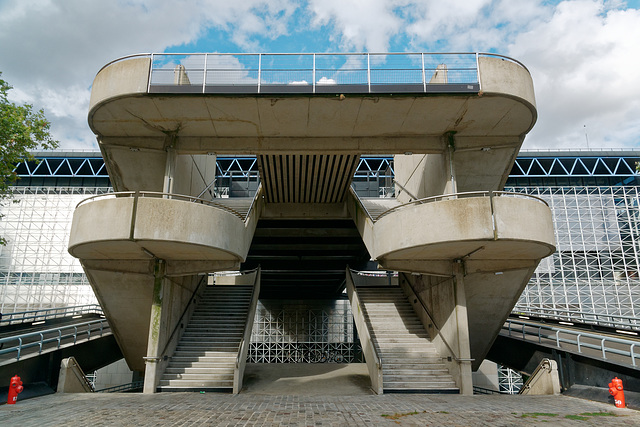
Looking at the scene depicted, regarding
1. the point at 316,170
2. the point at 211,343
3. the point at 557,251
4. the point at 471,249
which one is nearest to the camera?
the point at 471,249

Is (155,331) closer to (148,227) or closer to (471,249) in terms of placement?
(148,227)

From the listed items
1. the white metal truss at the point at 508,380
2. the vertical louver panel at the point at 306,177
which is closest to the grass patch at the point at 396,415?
the vertical louver panel at the point at 306,177

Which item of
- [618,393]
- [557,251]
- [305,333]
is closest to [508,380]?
[557,251]

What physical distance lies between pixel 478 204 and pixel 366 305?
8.19 metres

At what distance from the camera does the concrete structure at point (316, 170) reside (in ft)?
37.6

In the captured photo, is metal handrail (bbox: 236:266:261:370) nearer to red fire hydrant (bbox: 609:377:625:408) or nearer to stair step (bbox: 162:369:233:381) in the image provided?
stair step (bbox: 162:369:233:381)

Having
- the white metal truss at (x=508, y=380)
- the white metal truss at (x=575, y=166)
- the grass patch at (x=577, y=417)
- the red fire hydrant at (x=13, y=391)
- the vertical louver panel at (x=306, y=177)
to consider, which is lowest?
the white metal truss at (x=508, y=380)

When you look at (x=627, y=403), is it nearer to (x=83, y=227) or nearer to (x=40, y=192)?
(x=83, y=227)

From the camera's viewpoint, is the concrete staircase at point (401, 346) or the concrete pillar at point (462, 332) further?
the concrete staircase at point (401, 346)

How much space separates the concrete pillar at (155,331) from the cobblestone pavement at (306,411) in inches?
82.7

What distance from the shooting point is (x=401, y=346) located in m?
15.3

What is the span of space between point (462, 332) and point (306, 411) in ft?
22.8

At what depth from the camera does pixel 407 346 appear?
603 inches

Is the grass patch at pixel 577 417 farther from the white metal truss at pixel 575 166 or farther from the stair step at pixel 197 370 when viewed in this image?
the white metal truss at pixel 575 166
